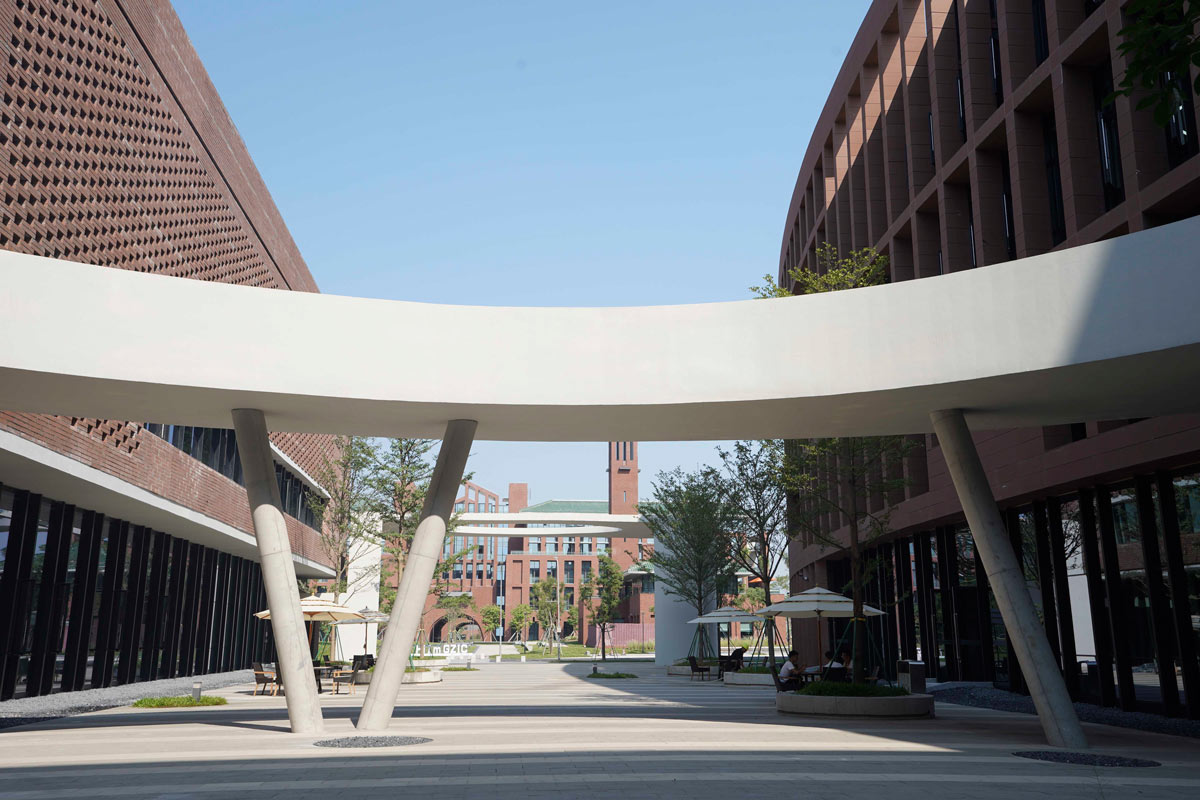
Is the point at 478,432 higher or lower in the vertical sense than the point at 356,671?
higher

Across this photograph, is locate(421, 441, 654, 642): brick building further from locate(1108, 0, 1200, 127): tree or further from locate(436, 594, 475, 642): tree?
locate(1108, 0, 1200, 127): tree

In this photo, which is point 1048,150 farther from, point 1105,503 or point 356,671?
point 356,671

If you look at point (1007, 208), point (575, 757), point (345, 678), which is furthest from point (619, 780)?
point (345, 678)

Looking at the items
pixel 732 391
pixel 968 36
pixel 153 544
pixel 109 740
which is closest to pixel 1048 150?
pixel 968 36

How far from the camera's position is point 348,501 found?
125 ft

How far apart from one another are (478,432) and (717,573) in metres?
25.8

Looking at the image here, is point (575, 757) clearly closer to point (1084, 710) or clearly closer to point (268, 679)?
point (1084, 710)

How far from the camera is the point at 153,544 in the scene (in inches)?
1143

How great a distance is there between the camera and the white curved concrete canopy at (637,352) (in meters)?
11.7

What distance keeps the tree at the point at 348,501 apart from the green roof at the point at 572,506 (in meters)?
76.2

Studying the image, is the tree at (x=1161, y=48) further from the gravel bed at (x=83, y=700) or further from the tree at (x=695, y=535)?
the tree at (x=695, y=535)

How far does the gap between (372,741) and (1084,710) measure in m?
13.2

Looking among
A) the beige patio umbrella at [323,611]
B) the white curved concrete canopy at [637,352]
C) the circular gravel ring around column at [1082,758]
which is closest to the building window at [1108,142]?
the white curved concrete canopy at [637,352]

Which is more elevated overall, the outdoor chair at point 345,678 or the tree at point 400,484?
the tree at point 400,484
